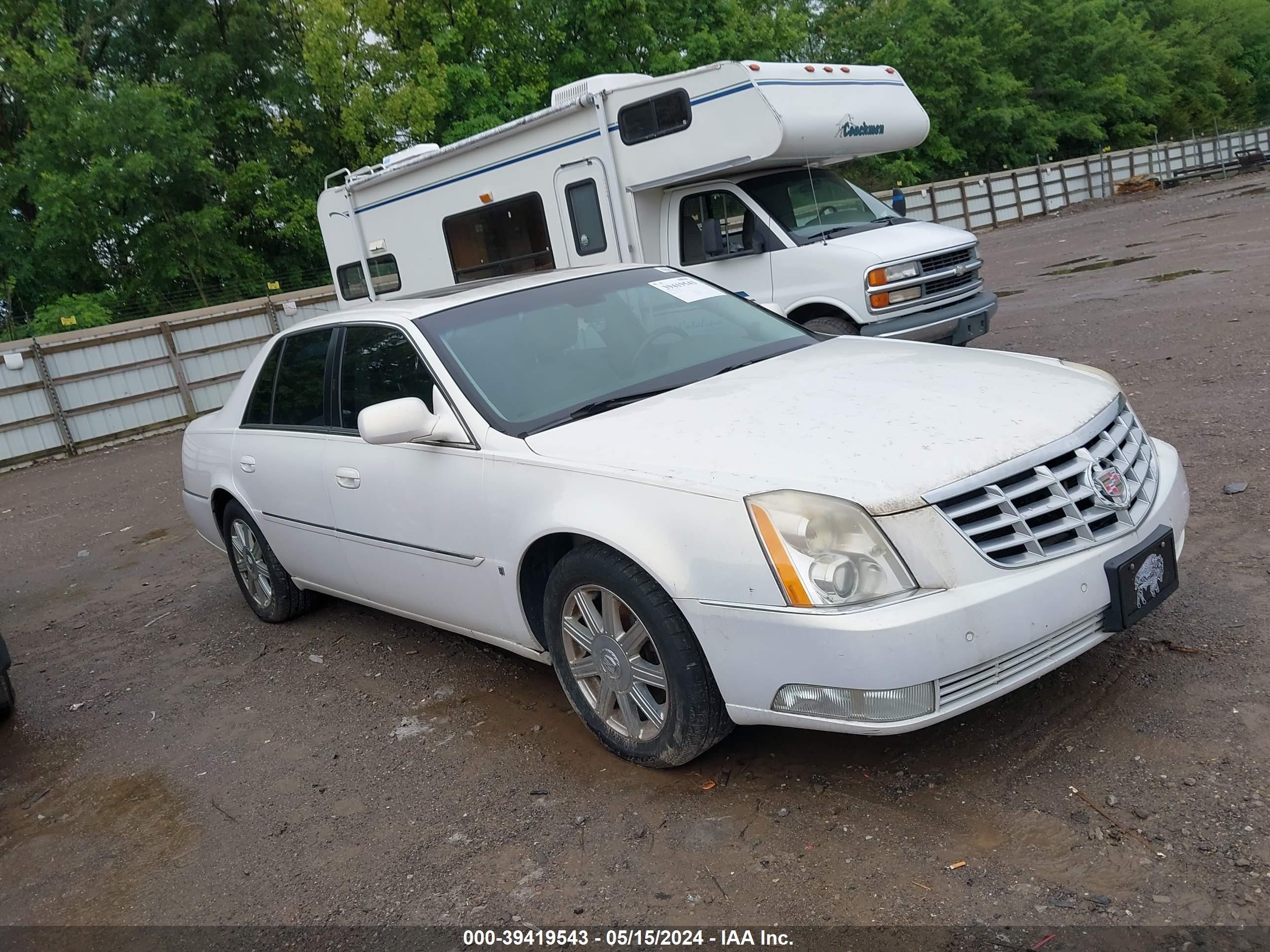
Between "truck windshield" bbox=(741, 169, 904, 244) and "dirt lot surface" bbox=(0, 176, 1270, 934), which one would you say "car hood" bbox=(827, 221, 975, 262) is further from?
"dirt lot surface" bbox=(0, 176, 1270, 934)

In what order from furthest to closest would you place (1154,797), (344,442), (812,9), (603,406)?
(812,9) < (344,442) < (603,406) < (1154,797)

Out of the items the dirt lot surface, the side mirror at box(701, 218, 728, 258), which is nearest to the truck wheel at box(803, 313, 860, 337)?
the side mirror at box(701, 218, 728, 258)

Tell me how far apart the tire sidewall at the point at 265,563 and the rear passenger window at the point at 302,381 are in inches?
26.0

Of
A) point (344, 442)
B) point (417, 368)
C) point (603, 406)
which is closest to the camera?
point (603, 406)

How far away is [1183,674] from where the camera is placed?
359 cm

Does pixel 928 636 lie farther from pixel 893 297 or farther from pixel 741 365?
pixel 893 297

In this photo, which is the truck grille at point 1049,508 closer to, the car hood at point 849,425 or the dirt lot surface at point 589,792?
the car hood at point 849,425

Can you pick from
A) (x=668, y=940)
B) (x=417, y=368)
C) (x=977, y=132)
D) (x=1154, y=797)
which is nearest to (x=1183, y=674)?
(x=1154, y=797)

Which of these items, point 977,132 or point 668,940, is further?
point 977,132

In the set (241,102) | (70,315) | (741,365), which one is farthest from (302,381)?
(241,102)

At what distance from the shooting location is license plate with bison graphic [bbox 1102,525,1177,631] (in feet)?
10.3

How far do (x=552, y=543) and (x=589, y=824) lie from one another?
940 mm

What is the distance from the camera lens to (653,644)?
3.33 metres

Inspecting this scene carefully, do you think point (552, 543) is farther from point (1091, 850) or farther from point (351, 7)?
point (351, 7)
